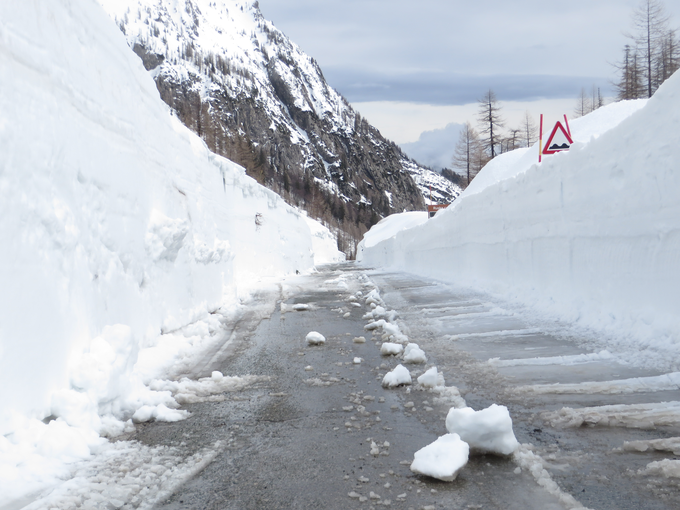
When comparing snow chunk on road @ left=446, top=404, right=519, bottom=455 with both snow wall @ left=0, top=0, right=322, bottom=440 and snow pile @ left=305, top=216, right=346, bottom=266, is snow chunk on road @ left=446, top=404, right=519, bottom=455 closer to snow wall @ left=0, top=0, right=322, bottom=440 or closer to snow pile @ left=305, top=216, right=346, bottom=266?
snow wall @ left=0, top=0, right=322, bottom=440

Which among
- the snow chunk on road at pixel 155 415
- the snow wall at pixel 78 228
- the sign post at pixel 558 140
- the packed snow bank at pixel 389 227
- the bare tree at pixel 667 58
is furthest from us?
the packed snow bank at pixel 389 227

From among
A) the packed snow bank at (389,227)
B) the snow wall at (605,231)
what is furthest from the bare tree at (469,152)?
the snow wall at (605,231)

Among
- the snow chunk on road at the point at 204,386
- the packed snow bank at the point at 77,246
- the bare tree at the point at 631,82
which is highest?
the bare tree at the point at 631,82

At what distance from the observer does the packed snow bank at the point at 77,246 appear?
Result: 3496 millimetres

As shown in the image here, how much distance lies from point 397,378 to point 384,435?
117 centimetres

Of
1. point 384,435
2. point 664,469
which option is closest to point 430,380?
point 384,435

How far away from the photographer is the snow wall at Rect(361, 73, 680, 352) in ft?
18.3

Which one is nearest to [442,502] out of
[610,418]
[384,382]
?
[610,418]

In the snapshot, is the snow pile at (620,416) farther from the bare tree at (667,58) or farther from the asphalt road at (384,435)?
the bare tree at (667,58)

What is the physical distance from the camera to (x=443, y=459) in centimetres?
276

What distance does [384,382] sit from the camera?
4.54m

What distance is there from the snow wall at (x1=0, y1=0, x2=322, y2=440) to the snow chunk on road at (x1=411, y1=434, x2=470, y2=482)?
7.57 feet

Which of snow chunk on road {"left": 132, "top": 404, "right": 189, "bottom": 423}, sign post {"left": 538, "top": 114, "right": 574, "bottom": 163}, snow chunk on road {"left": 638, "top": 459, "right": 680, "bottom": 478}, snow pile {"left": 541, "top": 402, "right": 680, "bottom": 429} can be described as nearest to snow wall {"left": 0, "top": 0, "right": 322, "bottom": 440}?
snow chunk on road {"left": 132, "top": 404, "right": 189, "bottom": 423}

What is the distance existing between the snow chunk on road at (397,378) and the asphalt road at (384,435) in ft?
0.25
